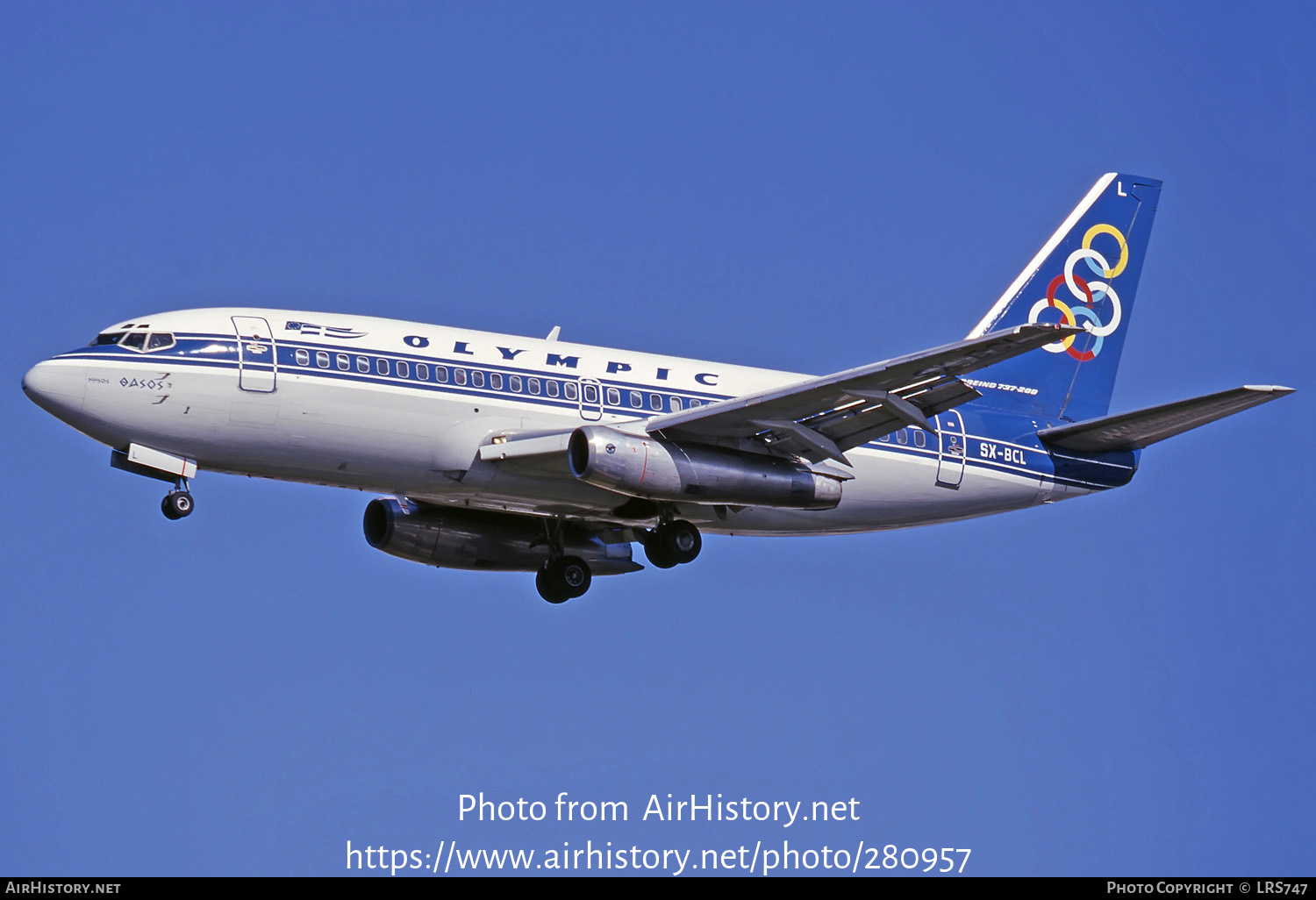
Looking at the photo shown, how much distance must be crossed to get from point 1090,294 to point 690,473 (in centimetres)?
1517

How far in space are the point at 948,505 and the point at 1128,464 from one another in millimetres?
4605

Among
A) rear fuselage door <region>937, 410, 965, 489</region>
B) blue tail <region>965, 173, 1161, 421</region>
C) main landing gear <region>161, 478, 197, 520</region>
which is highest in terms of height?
blue tail <region>965, 173, 1161, 421</region>

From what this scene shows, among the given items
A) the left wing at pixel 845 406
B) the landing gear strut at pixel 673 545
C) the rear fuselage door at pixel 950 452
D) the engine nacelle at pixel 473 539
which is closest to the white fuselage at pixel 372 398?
the landing gear strut at pixel 673 545

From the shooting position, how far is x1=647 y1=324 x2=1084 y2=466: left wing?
33.1 metres

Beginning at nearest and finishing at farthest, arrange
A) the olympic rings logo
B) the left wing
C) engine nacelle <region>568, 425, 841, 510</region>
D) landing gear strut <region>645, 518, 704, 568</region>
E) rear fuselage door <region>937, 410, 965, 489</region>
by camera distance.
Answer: the left wing → engine nacelle <region>568, 425, 841, 510</region> → landing gear strut <region>645, 518, 704, 568</region> → rear fuselage door <region>937, 410, 965, 489</region> → the olympic rings logo

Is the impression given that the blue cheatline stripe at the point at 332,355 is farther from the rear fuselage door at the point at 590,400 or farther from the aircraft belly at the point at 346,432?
the aircraft belly at the point at 346,432

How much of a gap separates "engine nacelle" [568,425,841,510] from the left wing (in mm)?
437

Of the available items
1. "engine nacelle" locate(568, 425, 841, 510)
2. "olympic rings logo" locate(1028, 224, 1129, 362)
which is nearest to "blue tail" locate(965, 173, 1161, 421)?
"olympic rings logo" locate(1028, 224, 1129, 362)

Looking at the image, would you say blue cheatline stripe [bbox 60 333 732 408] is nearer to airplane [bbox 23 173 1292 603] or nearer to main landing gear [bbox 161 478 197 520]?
airplane [bbox 23 173 1292 603]

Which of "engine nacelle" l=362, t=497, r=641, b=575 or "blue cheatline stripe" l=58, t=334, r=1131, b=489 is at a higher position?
"blue cheatline stripe" l=58, t=334, r=1131, b=489

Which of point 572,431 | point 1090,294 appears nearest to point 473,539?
point 572,431

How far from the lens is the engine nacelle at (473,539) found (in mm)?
41156

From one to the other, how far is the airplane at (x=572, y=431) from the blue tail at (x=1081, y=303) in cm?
15

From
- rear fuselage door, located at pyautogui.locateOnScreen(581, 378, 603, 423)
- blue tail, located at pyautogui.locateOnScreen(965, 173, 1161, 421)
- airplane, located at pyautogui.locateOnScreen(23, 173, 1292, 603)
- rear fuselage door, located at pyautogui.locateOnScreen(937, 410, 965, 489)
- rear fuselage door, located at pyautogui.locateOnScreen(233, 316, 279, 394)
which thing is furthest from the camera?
blue tail, located at pyautogui.locateOnScreen(965, 173, 1161, 421)
